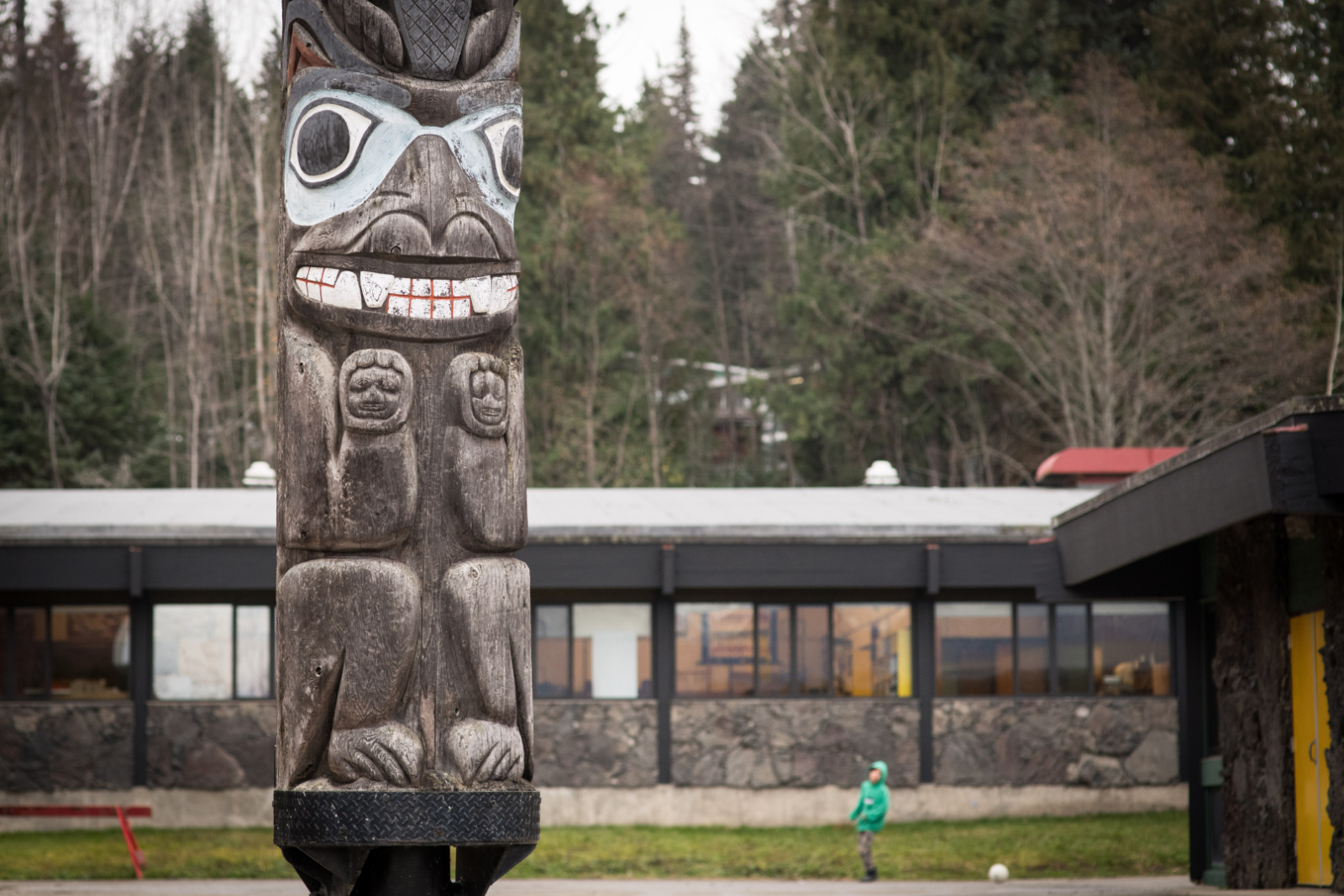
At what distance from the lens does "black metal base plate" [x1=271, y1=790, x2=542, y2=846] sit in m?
6.80

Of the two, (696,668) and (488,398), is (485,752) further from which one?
(696,668)

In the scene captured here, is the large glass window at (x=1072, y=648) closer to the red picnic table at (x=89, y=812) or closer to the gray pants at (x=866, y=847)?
the gray pants at (x=866, y=847)

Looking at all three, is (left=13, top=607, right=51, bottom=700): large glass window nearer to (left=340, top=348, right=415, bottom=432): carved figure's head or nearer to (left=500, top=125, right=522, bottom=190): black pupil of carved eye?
(left=340, top=348, right=415, bottom=432): carved figure's head

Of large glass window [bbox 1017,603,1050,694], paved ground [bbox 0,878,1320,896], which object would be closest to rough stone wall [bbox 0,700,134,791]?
paved ground [bbox 0,878,1320,896]

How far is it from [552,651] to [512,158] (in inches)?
612

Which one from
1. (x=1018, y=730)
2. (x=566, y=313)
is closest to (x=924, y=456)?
(x=566, y=313)

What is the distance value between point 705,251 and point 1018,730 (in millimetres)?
35276

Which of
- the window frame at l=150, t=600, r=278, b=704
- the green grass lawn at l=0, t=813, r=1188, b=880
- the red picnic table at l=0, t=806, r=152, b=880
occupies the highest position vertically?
the window frame at l=150, t=600, r=278, b=704

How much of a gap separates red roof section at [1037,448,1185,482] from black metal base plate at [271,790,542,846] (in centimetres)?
1950

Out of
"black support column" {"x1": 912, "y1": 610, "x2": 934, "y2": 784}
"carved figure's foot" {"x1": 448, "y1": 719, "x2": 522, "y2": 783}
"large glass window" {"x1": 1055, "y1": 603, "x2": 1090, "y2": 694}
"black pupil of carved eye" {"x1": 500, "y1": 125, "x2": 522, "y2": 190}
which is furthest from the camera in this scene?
"large glass window" {"x1": 1055, "y1": 603, "x2": 1090, "y2": 694}

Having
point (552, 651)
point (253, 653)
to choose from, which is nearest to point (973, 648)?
point (552, 651)

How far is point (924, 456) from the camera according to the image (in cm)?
4275

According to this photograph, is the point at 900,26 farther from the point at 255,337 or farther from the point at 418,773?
the point at 418,773

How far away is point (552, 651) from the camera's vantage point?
22547 mm
